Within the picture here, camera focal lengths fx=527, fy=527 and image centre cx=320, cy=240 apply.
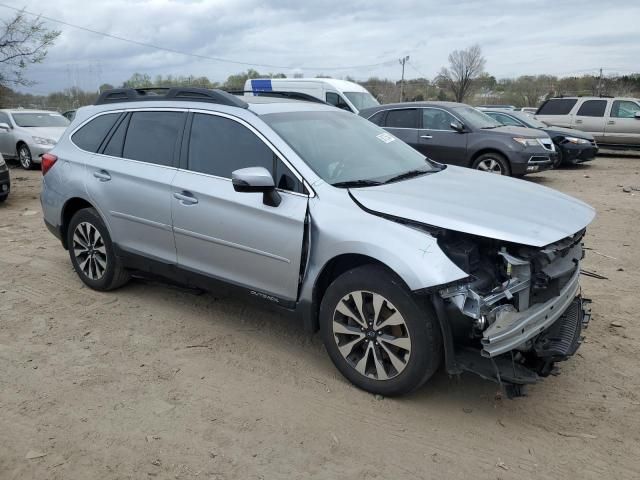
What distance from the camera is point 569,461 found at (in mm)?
2762

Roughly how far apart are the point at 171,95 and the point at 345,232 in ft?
7.15

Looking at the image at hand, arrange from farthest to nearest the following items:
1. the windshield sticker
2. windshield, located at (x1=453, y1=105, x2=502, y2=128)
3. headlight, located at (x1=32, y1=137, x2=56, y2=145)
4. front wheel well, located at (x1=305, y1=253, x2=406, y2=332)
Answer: headlight, located at (x1=32, y1=137, x2=56, y2=145) < windshield, located at (x1=453, y1=105, x2=502, y2=128) < the windshield sticker < front wheel well, located at (x1=305, y1=253, x2=406, y2=332)

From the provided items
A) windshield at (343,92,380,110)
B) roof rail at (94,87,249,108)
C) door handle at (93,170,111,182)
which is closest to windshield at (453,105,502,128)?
windshield at (343,92,380,110)

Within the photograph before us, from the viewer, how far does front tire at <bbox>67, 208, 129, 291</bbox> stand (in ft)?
15.8

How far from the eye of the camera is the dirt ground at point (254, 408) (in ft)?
9.09

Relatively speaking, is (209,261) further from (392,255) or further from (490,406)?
(490,406)

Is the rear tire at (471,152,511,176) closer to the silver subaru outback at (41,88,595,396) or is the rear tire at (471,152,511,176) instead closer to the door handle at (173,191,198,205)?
the silver subaru outback at (41,88,595,396)

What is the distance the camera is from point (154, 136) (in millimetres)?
4418

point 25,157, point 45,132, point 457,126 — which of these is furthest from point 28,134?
point 457,126

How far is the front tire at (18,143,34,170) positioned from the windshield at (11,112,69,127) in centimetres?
71

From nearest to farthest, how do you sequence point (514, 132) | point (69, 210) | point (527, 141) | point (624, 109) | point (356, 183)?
point (356, 183) → point (69, 210) → point (527, 141) → point (514, 132) → point (624, 109)

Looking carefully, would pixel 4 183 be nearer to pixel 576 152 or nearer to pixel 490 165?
pixel 490 165

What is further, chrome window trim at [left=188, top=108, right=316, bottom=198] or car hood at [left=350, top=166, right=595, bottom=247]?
chrome window trim at [left=188, top=108, right=316, bottom=198]

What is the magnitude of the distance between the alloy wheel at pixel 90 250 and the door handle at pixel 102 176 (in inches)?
18.6
